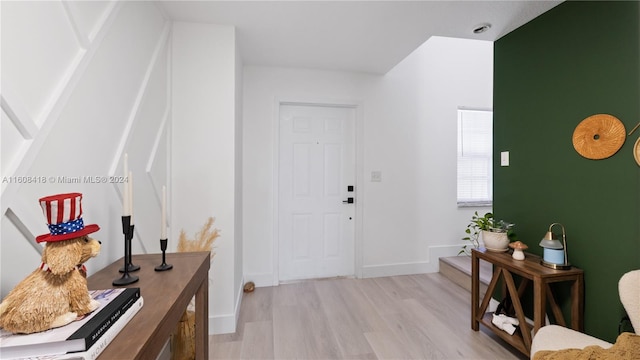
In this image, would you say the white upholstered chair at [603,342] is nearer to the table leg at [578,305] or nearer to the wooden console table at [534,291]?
the wooden console table at [534,291]

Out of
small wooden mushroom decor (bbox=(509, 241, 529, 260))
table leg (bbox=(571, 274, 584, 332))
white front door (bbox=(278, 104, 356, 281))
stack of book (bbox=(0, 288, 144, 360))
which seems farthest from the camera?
white front door (bbox=(278, 104, 356, 281))

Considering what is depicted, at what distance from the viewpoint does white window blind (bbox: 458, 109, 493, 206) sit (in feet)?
11.1

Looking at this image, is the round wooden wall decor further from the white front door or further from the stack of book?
the stack of book

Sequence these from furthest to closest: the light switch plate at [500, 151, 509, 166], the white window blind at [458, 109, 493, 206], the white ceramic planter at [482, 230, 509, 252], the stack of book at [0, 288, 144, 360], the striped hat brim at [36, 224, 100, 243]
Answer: the white window blind at [458, 109, 493, 206] < the light switch plate at [500, 151, 509, 166] < the white ceramic planter at [482, 230, 509, 252] < the striped hat brim at [36, 224, 100, 243] < the stack of book at [0, 288, 144, 360]

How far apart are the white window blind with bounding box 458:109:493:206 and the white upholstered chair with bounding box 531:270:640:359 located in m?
2.17

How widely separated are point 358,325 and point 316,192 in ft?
4.76

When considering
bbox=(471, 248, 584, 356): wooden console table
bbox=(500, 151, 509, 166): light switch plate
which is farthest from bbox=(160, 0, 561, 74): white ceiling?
bbox=(471, 248, 584, 356): wooden console table

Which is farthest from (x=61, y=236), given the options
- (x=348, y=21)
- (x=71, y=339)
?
(x=348, y=21)

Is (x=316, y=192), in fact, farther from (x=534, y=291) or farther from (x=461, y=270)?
(x=534, y=291)

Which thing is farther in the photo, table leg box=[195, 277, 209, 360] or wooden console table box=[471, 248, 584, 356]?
wooden console table box=[471, 248, 584, 356]

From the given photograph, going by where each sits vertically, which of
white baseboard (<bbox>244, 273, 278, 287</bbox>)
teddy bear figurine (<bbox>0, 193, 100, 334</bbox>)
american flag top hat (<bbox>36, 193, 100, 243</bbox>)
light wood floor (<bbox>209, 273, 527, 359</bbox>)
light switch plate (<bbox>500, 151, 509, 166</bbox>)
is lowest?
light wood floor (<bbox>209, 273, 527, 359</bbox>)

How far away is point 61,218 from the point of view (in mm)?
678

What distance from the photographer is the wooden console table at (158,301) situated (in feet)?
2.14

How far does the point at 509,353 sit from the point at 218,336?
80.9 inches
